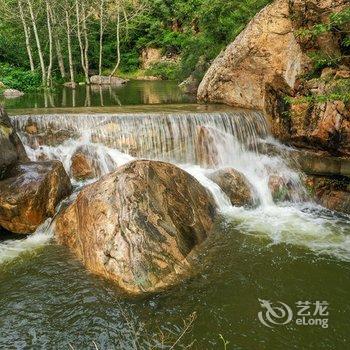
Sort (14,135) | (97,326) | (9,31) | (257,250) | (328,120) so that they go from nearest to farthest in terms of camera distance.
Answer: (97,326) < (257,250) < (14,135) < (328,120) < (9,31)

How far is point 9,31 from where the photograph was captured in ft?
95.2

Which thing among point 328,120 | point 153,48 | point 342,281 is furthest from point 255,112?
point 153,48

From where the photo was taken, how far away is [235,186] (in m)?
8.93

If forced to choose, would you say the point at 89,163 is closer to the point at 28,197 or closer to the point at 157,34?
the point at 28,197

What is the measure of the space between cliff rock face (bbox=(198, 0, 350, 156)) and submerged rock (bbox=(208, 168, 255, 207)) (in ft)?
6.43

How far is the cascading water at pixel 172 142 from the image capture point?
9.44 metres

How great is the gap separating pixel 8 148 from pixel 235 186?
15.3ft

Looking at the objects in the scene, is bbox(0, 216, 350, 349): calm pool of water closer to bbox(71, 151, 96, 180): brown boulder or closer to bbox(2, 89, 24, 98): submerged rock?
bbox(71, 151, 96, 180): brown boulder

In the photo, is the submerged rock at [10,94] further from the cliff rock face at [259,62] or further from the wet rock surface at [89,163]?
the wet rock surface at [89,163]

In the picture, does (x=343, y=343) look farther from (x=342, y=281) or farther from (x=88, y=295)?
(x=88, y=295)

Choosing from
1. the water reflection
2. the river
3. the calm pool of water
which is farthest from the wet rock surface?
the water reflection

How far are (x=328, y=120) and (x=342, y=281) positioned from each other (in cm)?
474

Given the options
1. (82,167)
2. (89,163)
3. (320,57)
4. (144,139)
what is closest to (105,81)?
(144,139)

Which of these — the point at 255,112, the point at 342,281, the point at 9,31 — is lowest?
the point at 342,281
